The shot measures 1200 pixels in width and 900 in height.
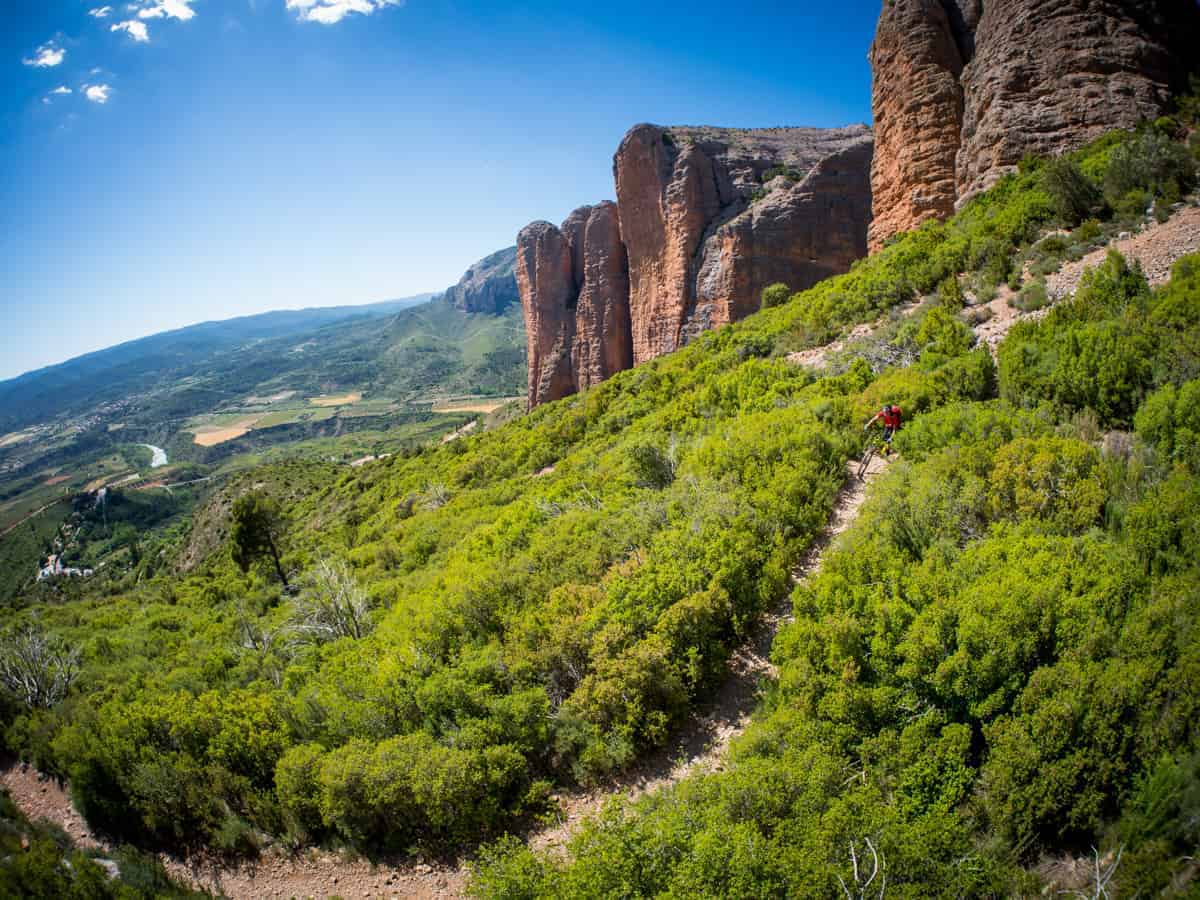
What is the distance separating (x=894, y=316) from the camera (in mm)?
15086

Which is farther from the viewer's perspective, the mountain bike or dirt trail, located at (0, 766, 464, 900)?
the mountain bike

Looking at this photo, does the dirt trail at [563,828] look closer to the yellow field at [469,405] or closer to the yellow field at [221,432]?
the yellow field at [469,405]

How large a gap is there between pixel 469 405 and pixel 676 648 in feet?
526

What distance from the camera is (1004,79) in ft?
55.2

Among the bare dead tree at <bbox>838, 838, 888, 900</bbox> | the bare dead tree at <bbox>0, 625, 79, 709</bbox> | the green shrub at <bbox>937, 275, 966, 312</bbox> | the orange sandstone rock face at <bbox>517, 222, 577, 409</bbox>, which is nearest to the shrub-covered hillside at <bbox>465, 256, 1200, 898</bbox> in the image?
the bare dead tree at <bbox>838, 838, 888, 900</bbox>

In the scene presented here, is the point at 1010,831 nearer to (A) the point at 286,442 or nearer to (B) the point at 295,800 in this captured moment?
(B) the point at 295,800

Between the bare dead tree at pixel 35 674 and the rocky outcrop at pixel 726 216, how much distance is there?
33.5 m

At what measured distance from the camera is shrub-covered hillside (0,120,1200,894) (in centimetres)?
525

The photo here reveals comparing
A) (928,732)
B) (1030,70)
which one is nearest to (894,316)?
(1030,70)

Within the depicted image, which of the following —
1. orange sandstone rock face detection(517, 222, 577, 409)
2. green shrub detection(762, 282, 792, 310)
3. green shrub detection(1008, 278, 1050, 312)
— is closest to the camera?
green shrub detection(1008, 278, 1050, 312)

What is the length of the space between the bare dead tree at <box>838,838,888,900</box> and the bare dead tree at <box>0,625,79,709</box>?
17791 mm

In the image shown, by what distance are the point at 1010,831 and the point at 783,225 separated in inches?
1367

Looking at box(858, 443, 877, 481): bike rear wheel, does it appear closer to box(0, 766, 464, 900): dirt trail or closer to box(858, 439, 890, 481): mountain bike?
box(858, 439, 890, 481): mountain bike

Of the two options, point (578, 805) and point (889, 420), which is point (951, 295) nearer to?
point (889, 420)
